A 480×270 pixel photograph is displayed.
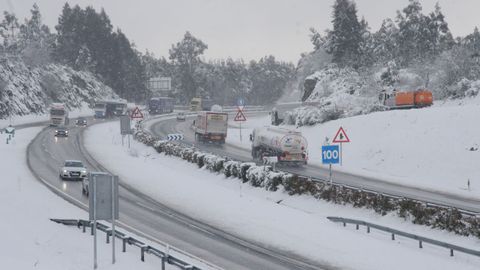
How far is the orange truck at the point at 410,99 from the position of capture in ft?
190

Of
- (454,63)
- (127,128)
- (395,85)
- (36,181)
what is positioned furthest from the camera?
(395,85)

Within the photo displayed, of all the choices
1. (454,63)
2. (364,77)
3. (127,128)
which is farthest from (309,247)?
(364,77)

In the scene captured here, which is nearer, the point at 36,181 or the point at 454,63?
the point at 36,181

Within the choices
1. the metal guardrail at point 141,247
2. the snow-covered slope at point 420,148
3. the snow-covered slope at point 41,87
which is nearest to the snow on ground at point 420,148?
the snow-covered slope at point 420,148

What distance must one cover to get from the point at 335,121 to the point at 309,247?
36.7 m

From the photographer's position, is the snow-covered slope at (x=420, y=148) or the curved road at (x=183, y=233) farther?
the snow-covered slope at (x=420, y=148)

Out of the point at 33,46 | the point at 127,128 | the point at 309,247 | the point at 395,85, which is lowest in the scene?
the point at 309,247

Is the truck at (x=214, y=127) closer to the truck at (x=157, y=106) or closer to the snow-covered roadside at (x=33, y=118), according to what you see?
the snow-covered roadside at (x=33, y=118)

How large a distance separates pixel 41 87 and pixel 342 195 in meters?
97.9

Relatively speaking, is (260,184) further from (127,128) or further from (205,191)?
(127,128)

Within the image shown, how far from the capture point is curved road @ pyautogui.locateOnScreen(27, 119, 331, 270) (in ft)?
68.4

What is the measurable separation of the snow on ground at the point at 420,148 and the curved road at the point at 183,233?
52.3ft

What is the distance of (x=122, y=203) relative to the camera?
108 feet

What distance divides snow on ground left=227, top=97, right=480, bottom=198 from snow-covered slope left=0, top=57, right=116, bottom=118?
64453 mm
